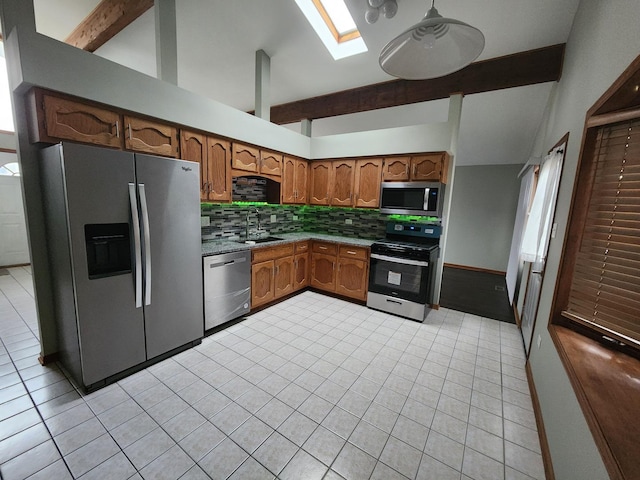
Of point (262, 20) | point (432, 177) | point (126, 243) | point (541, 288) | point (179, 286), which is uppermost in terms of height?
point (262, 20)

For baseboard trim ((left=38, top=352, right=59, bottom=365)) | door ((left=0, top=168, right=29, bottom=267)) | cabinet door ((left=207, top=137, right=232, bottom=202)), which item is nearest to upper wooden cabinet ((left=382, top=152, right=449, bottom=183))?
cabinet door ((left=207, top=137, right=232, bottom=202))

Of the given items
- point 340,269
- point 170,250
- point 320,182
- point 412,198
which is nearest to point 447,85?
point 412,198

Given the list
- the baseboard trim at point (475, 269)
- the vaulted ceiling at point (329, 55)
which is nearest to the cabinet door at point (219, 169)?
the vaulted ceiling at point (329, 55)

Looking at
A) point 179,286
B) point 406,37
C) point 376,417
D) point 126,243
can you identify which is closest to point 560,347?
point 376,417

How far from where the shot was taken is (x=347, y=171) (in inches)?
155

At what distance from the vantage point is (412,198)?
3.41 meters

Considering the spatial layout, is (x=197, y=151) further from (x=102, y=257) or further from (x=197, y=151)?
(x=102, y=257)

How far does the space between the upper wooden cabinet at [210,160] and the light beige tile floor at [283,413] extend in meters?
1.59

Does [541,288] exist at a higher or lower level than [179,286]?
higher

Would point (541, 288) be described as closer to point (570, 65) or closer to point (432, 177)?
point (432, 177)

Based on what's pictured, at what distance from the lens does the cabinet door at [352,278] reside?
3.69 metres

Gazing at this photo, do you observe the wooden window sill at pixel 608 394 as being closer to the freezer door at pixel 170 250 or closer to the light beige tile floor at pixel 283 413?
the light beige tile floor at pixel 283 413

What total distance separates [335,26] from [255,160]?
1737mm

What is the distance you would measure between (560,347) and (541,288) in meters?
0.90
